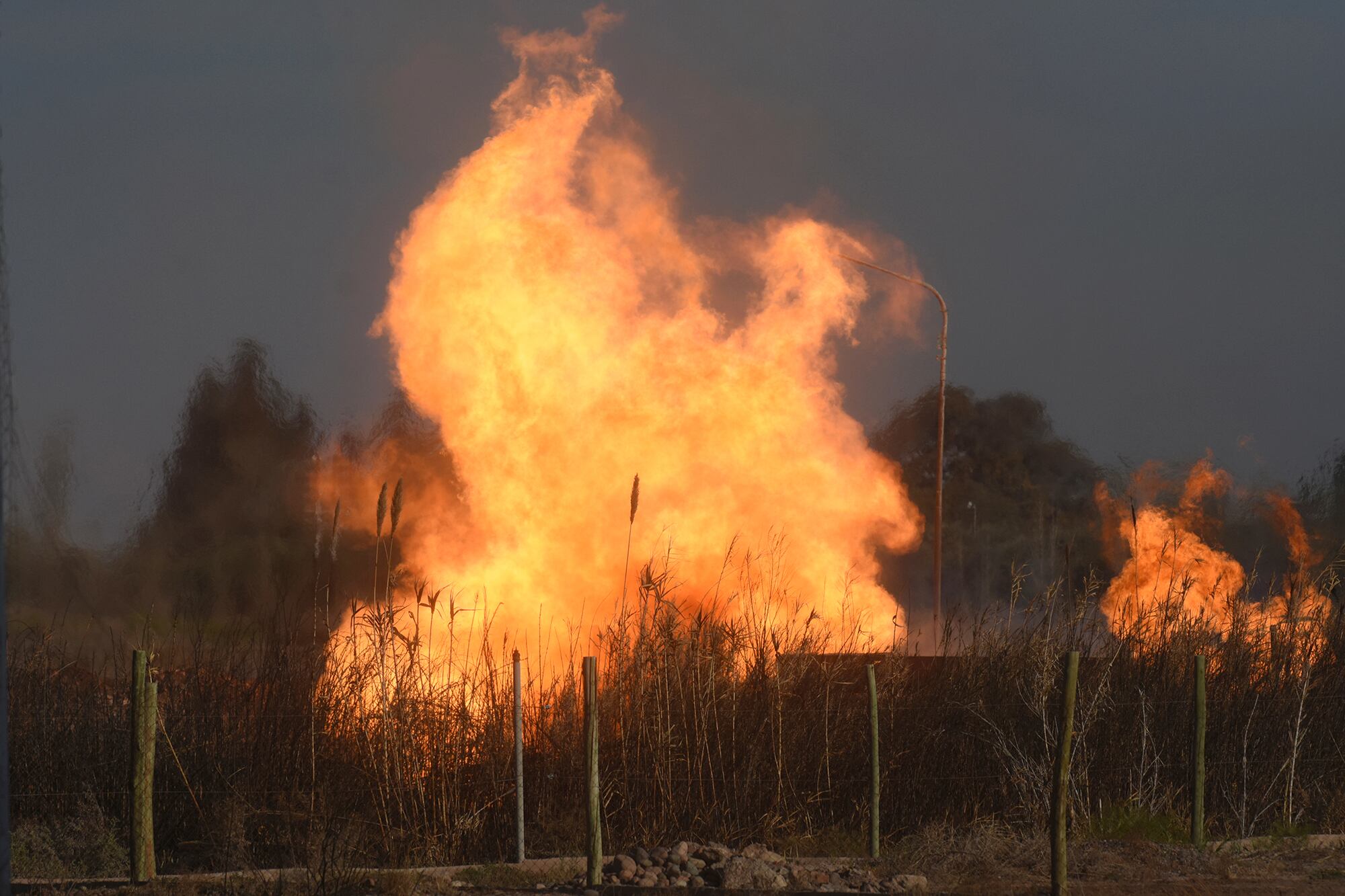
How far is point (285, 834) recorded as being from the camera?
445 inches

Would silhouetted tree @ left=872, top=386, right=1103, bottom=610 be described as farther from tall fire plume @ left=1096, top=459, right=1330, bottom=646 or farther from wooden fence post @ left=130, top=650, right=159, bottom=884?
wooden fence post @ left=130, top=650, right=159, bottom=884

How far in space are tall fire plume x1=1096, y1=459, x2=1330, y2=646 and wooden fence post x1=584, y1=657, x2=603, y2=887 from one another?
632 cm

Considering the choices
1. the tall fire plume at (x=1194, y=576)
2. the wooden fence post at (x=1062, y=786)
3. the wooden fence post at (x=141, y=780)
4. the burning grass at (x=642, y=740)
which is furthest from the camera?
the tall fire plume at (x=1194, y=576)

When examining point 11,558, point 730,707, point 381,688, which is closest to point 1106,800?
point 730,707

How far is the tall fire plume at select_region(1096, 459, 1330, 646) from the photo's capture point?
14273mm

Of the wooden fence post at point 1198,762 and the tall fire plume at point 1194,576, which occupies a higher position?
the tall fire plume at point 1194,576

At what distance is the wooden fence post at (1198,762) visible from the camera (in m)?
11.9

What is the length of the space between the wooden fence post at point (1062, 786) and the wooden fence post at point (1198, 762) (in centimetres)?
294

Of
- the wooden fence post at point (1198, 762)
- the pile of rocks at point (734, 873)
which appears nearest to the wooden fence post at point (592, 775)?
the pile of rocks at point (734, 873)

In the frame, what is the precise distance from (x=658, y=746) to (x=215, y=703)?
3862mm

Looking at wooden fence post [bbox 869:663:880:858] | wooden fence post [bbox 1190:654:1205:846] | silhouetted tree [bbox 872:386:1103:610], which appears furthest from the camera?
silhouetted tree [bbox 872:386:1103:610]

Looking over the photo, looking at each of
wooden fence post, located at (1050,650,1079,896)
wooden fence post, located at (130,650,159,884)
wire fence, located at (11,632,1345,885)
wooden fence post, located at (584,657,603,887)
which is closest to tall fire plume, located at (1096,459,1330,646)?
wire fence, located at (11,632,1345,885)

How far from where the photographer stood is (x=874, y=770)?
1159 cm

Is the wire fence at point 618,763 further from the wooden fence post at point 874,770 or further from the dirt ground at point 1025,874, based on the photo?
the dirt ground at point 1025,874
